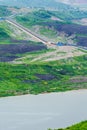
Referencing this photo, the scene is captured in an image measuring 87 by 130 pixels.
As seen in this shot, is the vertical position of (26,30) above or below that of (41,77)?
below

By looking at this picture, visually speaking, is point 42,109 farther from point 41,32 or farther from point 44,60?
point 41,32

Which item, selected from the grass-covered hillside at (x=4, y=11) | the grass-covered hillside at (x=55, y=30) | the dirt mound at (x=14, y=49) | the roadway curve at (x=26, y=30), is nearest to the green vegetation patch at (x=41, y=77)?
the dirt mound at (x=14, y=49)

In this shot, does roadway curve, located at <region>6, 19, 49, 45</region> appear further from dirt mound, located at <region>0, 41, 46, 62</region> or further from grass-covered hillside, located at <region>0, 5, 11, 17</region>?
grass-covered hillside, located at <region>0, 5, 11, 17</region>

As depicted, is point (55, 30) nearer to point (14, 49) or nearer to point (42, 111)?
point (14, 49)

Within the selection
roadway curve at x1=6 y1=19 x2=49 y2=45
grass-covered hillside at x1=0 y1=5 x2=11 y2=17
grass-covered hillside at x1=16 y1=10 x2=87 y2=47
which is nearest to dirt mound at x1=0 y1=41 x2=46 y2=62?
roadway curve at x1=6 y1=19 x2=49 y2=45

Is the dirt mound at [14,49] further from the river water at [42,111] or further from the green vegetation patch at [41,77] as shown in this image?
the river water at [42,111]

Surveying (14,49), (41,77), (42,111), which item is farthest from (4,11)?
(42,111)

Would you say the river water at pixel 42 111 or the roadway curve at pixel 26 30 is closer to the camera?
the river water at pixel 42 111

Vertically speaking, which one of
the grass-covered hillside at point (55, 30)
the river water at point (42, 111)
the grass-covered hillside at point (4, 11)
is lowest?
the grass-covered hillside at point (4, 11)

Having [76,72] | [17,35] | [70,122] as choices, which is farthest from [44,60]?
[70,122]
